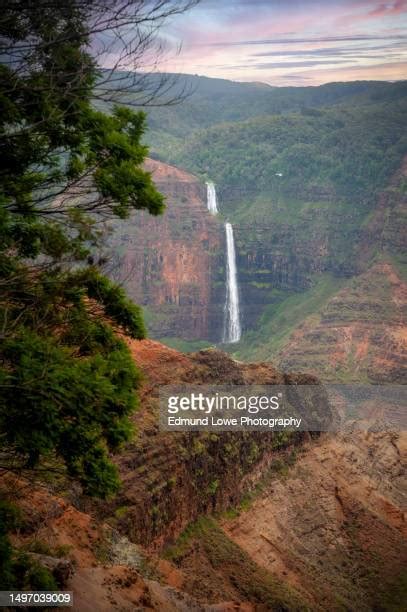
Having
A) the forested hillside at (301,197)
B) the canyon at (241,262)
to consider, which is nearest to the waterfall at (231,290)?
the canyon at (241,262)

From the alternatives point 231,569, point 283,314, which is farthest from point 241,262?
point 231,569

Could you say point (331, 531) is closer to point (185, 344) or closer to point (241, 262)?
point (185, 344)

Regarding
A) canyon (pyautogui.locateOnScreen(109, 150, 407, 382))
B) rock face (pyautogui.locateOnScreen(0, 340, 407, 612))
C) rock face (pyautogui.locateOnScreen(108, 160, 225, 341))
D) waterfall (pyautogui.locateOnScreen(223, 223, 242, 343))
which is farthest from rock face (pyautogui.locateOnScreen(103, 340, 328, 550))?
waterfall (pyautogui.locateOnScreen(223, 223, 242, 343))

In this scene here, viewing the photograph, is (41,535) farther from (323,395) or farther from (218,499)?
(323,395)

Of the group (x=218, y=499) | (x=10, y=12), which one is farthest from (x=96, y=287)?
(x=218, y=499)

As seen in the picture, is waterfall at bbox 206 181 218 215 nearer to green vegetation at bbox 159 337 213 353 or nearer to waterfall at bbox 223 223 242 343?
waterfall at bbox 223 223 242 343

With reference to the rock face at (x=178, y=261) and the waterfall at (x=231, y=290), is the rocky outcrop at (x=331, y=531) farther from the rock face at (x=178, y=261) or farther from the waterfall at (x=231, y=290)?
the waterfall at (x=231, y=290)

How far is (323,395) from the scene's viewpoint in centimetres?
3722

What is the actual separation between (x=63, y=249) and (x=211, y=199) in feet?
312

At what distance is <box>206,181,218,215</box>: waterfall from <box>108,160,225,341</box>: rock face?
2021 millimetres

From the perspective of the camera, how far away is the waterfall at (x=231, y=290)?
101 meters

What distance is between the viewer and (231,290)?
339ft

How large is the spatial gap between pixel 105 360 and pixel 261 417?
2067cm

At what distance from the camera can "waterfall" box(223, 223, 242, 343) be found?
10094 cm
